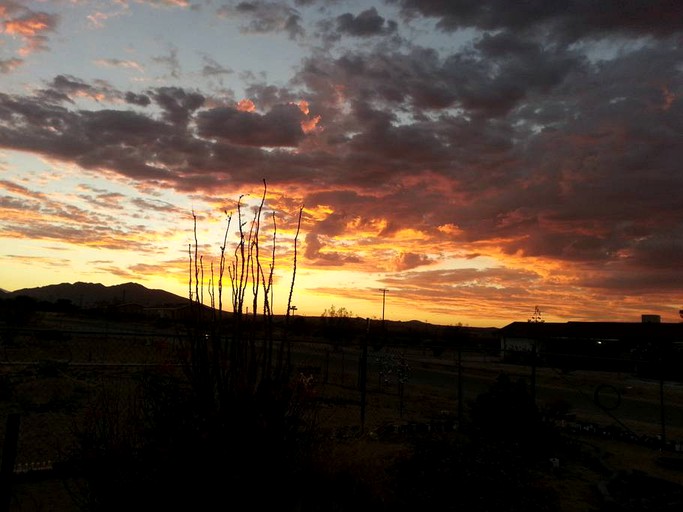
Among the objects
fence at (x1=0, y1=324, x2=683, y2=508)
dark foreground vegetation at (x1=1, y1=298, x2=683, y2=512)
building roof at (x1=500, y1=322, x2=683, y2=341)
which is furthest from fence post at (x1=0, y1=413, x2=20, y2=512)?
building roof at (x1=500, y1=322, x2=683, y2=341)

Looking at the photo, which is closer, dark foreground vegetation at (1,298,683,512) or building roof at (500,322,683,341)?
dark foreground vegetation at (1,298,683,512)

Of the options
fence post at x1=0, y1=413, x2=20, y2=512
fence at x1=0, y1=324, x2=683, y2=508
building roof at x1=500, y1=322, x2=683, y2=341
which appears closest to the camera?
fence post at x1=0, y1=413, x2=20, y2=512

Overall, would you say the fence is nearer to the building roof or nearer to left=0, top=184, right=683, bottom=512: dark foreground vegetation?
left=0, top=184, right=683, bottom=512: dark foreground vegetation

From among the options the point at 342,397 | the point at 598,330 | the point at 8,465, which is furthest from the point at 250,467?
the point at 598,330

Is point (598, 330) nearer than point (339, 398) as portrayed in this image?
No

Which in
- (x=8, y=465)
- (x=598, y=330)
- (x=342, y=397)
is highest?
(x=598, y=330)

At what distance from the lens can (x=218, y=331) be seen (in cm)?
588

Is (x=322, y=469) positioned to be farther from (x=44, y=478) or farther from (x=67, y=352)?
(x=67, y=352)

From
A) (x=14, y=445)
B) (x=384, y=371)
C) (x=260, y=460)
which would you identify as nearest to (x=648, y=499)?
(x=260, y=460)

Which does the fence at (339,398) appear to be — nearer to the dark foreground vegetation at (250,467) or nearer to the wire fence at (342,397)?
the wire fence at (342,397)

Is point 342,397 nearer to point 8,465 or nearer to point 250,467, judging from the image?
point 250,467

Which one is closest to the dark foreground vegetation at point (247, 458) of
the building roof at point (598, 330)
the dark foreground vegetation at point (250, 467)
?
the dark foreground vegetation at point (250, 467)

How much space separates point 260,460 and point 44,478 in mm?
4582

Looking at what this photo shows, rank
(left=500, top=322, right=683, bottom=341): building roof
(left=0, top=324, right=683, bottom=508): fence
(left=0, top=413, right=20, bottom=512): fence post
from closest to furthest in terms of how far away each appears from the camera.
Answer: (left=0, top=413, right=20, bottom=512): fence post < (left=0, top=324, right=683, bottom=508): fence < (left=500, top=322, right=683, bottom=341): building roof
